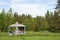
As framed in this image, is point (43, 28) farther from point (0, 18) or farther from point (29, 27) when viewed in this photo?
point (0, 18)

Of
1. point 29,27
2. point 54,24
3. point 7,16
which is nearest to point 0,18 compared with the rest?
point 7,16

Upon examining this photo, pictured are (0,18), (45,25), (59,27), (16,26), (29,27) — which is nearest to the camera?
(16,26)

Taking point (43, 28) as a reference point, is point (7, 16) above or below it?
above

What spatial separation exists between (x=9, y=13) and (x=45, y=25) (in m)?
14.6

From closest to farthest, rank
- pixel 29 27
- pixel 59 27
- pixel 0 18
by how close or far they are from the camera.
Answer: pixel 0 18
pixel 59 27
pixel 29 27

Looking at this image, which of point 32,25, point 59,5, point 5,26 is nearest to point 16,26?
point 5,26

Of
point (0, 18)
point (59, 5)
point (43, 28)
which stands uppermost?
point (59, 5)

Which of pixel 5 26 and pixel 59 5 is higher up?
pixel 59 5

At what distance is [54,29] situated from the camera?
55688 mm

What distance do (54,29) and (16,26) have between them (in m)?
20.3

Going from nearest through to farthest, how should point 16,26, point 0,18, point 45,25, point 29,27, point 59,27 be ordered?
point 16,26, point 0,18, point 59,27, point 29,27, point 45,25

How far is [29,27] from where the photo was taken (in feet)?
188

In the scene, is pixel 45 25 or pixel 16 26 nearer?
pixel 16 26

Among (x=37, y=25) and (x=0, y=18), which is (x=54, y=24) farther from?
(x=0, y=18)
